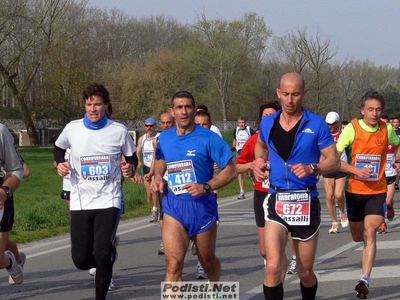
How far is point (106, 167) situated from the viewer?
22.7ft

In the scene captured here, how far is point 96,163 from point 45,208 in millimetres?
8920

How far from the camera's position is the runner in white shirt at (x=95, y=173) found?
6.66 meters

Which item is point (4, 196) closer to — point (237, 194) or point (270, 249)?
point (270, 249)

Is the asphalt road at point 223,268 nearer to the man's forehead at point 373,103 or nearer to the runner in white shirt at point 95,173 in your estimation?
the runner in white shirt at point 95,173

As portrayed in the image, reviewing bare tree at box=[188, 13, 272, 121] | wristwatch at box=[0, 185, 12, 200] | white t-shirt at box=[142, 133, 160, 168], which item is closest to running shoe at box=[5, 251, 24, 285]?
wristwatch at box=[0, 185, 12, 200]

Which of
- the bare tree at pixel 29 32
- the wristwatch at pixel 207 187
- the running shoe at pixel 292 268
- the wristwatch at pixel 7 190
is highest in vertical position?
the bare tree at pixel 29 32

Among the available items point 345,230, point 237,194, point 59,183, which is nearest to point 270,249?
point 345,230

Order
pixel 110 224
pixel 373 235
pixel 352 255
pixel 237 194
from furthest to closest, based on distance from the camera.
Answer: pixel 237 194 < pixel 352 255 < pixel 373 235 < pixel 110 224

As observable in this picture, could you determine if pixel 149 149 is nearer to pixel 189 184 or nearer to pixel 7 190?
pixel 189 184

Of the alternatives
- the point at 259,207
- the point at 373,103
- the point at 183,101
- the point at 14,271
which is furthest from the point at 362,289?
the point at 14,271

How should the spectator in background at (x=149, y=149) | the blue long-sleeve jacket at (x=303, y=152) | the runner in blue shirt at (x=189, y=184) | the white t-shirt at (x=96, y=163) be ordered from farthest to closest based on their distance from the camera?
the spectator in background at (x=149, y=149)
the white t-shirt at (x=96, y=163)
the runner in blue shirt at (x=189, y=184)
the blue long-sleeve jacket at (x=303, y=152)

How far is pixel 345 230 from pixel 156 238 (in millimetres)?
3238

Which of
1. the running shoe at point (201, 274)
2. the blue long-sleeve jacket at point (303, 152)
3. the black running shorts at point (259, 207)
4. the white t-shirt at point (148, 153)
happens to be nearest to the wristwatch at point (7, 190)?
the blue long-sleeve jacket at point (303, 152)

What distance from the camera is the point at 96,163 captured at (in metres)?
6.91
